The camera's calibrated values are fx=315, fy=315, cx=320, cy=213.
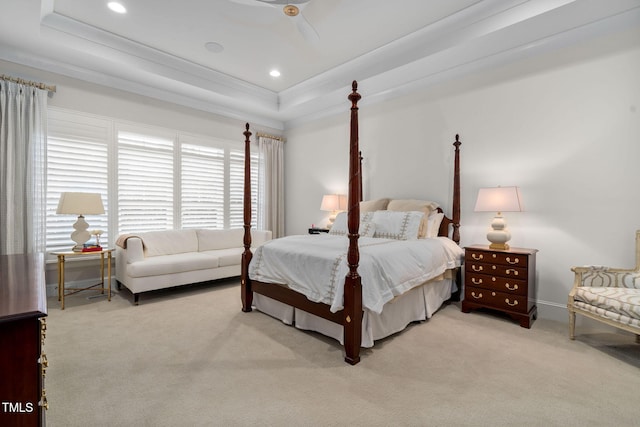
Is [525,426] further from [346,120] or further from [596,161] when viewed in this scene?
[346,120]

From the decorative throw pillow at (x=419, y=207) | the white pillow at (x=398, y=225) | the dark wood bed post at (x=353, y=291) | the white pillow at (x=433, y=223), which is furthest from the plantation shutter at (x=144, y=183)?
the white pillow at (x=433, y=223)

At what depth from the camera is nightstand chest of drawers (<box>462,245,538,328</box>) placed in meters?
2.98

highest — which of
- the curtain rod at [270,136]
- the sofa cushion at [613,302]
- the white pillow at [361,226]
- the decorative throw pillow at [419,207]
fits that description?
the curtain rod at [270,136]

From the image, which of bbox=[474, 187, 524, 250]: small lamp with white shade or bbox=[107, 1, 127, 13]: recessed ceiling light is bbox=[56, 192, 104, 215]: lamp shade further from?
bbox=[474, 187, 524, 250]: small lamp with white shade

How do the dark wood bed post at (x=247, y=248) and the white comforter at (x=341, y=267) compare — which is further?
the dark wood bed post at (x=247, y=248)

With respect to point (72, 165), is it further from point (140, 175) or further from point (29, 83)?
point (29, 83)

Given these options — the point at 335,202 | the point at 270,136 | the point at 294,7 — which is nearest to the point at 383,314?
the point at 335,202

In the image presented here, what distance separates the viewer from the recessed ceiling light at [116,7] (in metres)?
3.01

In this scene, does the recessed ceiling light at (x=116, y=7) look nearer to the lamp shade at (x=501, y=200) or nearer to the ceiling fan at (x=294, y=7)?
the ceiling fan at (x=294, y=7)

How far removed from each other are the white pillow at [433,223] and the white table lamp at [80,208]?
3.88 metres

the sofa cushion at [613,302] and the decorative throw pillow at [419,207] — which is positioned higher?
the decorative throw pillow at [419,207]

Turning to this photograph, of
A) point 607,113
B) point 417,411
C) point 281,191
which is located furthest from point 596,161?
point 281,191

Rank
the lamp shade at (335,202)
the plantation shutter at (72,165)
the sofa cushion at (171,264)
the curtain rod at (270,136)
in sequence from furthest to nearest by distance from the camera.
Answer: the curtain rod at (270,136)
the lamp shade at (335,202)
the plantation shutter at (72,165)
the sofa cushion at (171,264)

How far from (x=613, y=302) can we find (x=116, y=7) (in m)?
5.00
